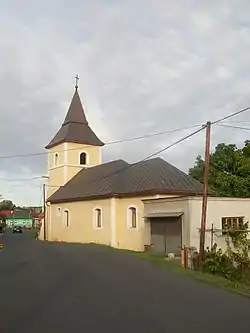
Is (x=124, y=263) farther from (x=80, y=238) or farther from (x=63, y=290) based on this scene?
(x=80, y=238)

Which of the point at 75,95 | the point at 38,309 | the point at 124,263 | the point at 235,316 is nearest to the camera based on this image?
the point at 235,316

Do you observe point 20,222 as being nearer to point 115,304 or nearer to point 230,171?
point 230,171

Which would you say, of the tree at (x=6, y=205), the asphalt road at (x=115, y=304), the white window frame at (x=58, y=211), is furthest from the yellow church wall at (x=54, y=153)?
the tree at (x=6, y=205)

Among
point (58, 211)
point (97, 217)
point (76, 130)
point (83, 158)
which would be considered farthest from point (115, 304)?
point (76, 130)

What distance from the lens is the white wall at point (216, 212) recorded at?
92.2ft

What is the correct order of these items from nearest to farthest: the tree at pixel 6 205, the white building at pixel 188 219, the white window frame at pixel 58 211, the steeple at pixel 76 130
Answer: the white building at pixel 188 219 < the white window frame at pixel 58 211 < the steeple at pixel 76 130 < the tree at pixel 6 205

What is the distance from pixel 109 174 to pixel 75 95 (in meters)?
20.5

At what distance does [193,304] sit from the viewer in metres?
11.8

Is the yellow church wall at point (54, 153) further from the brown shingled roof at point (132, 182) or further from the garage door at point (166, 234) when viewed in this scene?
the garage door at point (166, 234)

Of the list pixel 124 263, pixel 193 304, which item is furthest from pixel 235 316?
pixel 124 263

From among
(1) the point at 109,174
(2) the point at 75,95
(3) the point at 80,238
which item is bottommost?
(3) the point at 80,238

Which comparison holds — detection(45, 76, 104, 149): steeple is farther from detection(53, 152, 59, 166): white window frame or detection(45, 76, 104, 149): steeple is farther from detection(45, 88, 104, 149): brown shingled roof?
detection(53, 152, 59, 166): white window frame

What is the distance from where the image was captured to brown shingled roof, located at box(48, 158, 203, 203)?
122ft

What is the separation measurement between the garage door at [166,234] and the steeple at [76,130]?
1039 inches
